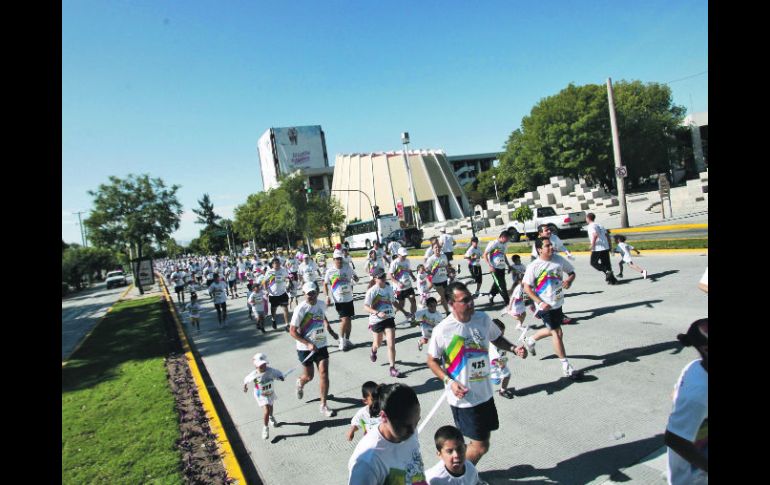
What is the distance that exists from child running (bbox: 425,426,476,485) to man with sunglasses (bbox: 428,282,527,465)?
37.2 inches

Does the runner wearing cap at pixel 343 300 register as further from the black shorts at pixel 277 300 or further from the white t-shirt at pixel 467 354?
the white t-shirt at pixel 467 354

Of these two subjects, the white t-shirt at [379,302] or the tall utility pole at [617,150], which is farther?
the tall utility pole at [617,150]

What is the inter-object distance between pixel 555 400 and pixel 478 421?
87.7 inches

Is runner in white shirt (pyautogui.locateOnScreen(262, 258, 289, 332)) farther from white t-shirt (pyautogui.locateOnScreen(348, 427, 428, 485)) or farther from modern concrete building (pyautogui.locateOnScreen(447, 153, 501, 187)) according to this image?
modern concrete building (pyautogui.locateOnScreen(447, 153, 501, 187))

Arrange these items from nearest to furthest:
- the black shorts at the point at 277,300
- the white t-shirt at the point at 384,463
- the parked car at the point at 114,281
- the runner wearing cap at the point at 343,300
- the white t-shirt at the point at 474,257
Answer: the white t-shirt at the point at 384,463
the runner wearing cap at the point at 343,300
the white t-shirt at the point at 474,257
the black shorts at the point at 277,300
the parked car at the point at 114,281

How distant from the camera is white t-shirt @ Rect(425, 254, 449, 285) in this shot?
12078mm

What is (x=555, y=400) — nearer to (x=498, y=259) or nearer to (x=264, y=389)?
(x=264, y=389)

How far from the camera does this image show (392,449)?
10.4 feet

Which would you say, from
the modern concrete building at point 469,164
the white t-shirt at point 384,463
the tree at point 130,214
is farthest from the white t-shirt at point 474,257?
the modern concrete building at point 469,164

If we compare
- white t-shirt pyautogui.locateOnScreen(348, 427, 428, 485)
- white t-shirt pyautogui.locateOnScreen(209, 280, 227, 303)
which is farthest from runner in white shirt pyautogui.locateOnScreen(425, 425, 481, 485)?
white t-shirt pyautogui.locateOnScreen(209, 280, 227, 303)

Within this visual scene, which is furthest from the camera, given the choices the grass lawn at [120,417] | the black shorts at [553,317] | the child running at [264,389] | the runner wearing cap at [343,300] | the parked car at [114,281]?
the parked car at [114,281]

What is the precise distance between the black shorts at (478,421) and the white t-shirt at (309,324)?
3219 mm

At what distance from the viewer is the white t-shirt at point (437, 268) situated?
39.6 feet
